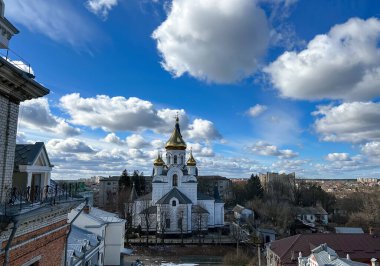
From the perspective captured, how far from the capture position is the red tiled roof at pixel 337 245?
2848 cm

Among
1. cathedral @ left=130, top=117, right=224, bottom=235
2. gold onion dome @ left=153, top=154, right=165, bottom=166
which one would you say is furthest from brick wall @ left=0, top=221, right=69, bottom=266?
gold onion dome @ left=153, top=154, right=165, bottom=166

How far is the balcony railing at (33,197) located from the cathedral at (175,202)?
40373mm

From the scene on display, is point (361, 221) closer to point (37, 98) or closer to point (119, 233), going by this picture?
point (119, 233)

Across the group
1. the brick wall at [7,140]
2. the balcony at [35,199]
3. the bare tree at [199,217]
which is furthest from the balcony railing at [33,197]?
the bare tree at [199,217]

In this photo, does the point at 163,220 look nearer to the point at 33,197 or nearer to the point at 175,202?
the point at 175,202

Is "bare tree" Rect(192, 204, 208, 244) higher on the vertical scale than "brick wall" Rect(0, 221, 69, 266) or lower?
lower

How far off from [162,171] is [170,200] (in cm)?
698

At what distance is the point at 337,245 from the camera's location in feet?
98.2

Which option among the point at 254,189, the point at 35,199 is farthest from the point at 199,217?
the point at 35,199

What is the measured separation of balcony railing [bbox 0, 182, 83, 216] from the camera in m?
7.18

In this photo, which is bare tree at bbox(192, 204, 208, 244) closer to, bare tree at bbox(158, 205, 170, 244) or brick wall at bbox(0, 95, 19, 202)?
bare tree at bbox(158, 205, 170, 244)

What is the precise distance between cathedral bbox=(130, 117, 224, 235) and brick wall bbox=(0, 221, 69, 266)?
40168 millimetres

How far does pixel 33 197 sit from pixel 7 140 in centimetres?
153

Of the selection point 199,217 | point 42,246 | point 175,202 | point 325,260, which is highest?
point 42,246
